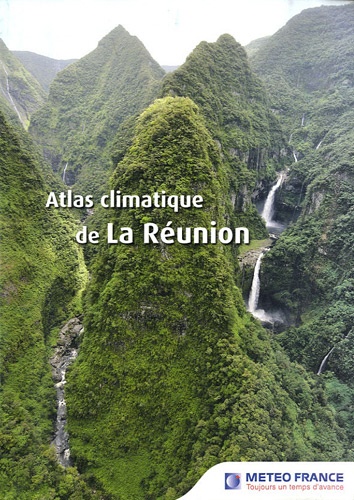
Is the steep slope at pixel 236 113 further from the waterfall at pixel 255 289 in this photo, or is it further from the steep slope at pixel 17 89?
the steep slope at pixel 17 89

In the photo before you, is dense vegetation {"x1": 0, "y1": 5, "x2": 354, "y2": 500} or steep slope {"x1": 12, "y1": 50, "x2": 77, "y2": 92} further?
steep slope {"x1": 12, "y1": 50, "x2": 77, "y2": 92}

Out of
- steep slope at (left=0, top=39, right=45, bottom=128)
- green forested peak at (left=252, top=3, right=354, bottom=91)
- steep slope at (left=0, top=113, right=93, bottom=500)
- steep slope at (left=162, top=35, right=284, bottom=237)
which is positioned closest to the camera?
steep slope at (left=0, top=113, right=93, bottom=500)

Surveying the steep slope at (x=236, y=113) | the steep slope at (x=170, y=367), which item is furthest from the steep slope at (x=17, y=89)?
the steep slope at (x=170, y=367)

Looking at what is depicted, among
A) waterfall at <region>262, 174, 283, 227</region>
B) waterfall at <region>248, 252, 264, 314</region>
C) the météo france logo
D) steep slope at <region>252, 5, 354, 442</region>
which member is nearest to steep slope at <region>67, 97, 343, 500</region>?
steep slope at <region>252, 5, 354, 442</region>

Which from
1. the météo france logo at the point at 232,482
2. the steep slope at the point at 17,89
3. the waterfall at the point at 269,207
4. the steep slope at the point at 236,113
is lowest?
the météo france logo at the point at 232,482

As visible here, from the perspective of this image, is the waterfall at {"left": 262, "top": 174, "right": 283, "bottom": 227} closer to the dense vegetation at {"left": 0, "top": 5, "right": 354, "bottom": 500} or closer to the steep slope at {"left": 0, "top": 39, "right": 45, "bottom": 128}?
the dense vegetation at {"left": 0, "top": 5, "right": 354, "bottom": 500}

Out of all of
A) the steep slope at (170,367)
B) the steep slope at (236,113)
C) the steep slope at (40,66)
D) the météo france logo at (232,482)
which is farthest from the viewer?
the steep slope at (40,66)

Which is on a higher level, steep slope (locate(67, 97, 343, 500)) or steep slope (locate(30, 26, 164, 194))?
steep slope (locate(30, 26, 164, 194))
